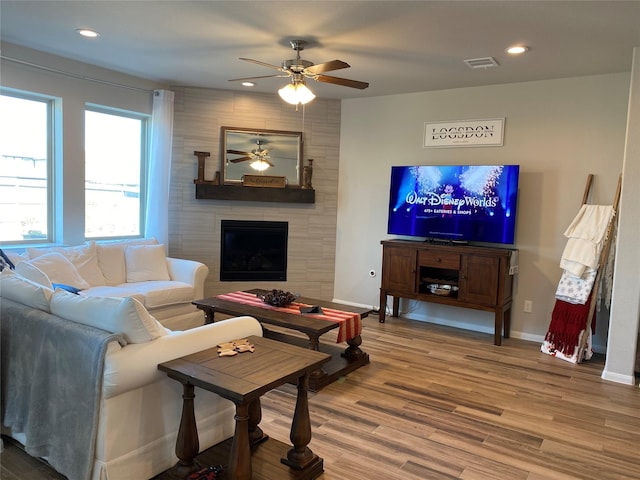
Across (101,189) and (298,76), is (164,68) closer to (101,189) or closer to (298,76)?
Answer: (101,189)

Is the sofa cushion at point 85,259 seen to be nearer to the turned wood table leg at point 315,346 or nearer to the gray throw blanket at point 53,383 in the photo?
the gray throw blanket at point 53,383

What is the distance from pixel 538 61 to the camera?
3.97 m

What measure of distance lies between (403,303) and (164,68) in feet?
12.3

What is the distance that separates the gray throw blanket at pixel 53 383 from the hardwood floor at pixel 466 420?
20 cm

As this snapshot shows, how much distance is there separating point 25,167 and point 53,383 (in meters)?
3.08

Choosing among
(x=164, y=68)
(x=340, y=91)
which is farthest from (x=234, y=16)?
(x=340, y=91)

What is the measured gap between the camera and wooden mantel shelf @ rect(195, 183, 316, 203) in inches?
217

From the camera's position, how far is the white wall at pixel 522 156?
437 centimetres

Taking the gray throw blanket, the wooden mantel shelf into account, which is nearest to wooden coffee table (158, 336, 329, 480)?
the gray throw blanket

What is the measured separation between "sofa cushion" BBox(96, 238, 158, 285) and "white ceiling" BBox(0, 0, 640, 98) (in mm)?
1869

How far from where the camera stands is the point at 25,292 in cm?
251

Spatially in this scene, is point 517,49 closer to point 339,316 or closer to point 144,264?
point 339,316

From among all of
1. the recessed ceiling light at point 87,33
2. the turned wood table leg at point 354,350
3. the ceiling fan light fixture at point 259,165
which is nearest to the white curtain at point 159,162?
the ceiling fan light fixture at point 259,165

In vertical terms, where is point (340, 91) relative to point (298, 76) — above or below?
above
